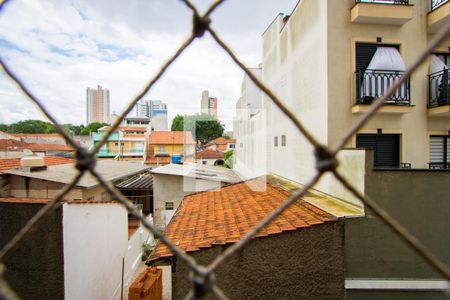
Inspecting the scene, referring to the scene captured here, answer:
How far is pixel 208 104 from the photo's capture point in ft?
35.3

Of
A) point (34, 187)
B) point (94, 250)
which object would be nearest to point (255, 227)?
point (94, 250)

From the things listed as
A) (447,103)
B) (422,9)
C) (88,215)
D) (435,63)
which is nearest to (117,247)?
(88,215)

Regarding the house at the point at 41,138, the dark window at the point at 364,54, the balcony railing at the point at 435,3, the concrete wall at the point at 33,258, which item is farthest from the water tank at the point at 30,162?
the house at the point at 41,138

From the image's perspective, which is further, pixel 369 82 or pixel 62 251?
pixel 369 82

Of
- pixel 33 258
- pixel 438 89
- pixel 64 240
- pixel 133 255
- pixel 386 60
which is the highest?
pixel 386 60

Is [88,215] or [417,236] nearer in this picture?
[417,236]

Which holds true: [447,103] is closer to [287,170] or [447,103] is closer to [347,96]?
[347,96]

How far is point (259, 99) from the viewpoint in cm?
984

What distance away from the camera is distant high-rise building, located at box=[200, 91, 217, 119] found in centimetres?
820

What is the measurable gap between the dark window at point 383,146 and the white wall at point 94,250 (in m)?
5.83

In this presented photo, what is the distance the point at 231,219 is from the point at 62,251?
2.68m

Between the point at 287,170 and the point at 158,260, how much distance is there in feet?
15.4

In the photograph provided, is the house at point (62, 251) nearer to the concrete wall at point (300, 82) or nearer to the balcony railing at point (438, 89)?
the concrete wall at point (300, 82)

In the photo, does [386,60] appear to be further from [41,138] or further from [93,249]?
[41,138]
